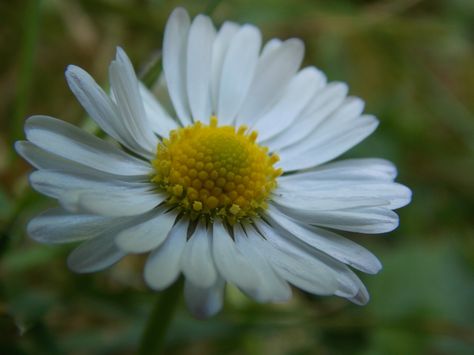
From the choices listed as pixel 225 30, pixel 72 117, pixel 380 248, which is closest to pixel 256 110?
pixel 225 30

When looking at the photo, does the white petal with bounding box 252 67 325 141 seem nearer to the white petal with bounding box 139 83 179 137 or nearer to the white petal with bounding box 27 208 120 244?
the white petal with bounding box 139 83 179 137

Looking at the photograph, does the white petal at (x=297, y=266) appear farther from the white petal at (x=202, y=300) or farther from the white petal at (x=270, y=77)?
the white petal at (x=270, y=77)

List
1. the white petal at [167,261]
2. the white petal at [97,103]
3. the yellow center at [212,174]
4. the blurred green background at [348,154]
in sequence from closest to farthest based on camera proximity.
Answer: the white petal at [167,261] → the white petal at [97,103] → the yellow center at [212,174] → the blurred green background at [348,154]

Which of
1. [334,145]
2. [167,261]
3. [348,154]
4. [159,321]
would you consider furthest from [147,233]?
[348,154]

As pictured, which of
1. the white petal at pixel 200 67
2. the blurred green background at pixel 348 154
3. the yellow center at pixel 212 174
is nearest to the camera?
the yellow center at pixel 212 174

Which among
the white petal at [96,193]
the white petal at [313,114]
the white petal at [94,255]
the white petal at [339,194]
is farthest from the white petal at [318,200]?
the white petal at [94,255]

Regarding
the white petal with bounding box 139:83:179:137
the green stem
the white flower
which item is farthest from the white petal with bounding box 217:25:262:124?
the green stem

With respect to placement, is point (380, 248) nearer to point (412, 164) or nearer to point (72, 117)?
point (412, 164)

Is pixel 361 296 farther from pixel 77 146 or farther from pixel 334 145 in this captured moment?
pixel 77 146

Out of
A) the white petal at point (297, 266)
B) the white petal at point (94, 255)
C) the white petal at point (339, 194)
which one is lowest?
the white petal at point (94, 255)
